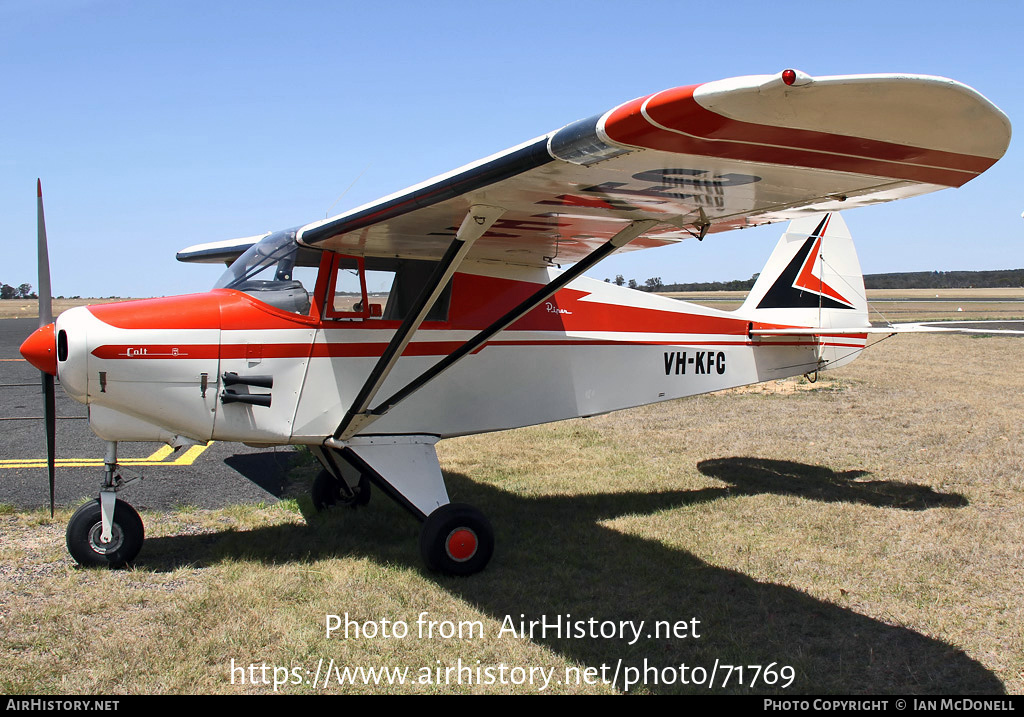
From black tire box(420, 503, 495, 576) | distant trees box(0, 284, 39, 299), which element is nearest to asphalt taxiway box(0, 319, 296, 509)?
black tire box(420, 503, 495, 576)

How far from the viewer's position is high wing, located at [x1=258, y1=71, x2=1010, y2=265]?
249cm

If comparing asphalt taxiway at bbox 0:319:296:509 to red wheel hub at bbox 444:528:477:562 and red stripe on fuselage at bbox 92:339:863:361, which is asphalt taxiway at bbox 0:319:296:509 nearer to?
red stripe on fuselage at bbox 92:339:863:361

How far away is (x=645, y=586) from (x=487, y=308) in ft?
8.02

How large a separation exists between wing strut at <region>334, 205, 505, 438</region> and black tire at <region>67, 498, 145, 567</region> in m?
1.53

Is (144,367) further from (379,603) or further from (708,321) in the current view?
(708,321)

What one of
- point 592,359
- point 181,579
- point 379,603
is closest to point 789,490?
point 592,359

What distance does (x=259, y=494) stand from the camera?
23.4 feet

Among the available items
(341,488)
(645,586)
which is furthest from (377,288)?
(645,586)

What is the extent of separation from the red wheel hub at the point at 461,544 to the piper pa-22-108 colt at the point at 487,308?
13 mm

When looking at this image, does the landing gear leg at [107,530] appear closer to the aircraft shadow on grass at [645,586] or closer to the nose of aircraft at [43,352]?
the aircraft shadow on grass at [645,586]

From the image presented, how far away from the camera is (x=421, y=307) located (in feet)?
15.3

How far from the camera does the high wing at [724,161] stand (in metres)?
2.49

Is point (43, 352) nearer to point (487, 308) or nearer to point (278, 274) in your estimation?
point (278, 274)
